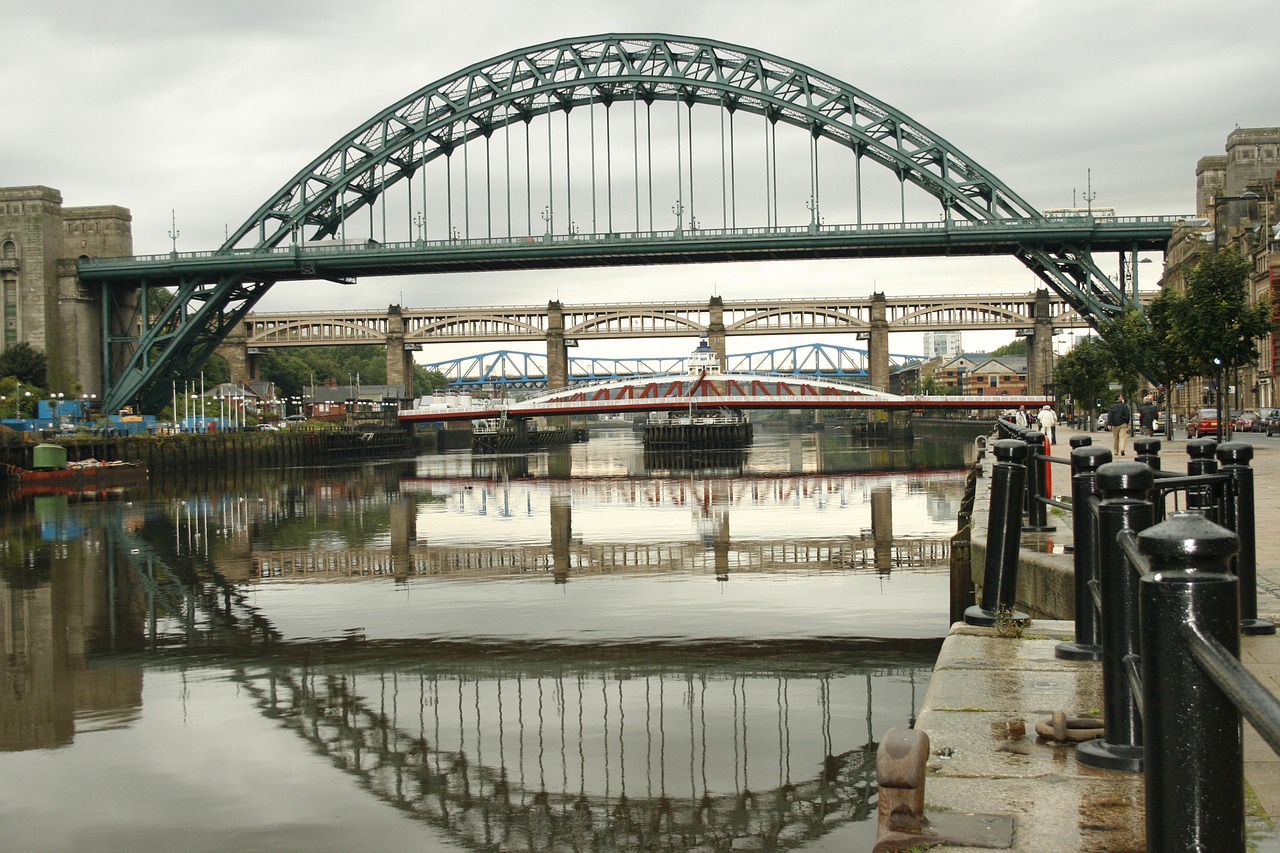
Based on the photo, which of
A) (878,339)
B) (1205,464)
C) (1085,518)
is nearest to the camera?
(1085,518)

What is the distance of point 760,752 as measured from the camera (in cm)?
1009

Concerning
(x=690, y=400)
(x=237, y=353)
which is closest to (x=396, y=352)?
(x=237, y=353)

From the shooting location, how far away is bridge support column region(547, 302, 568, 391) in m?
136

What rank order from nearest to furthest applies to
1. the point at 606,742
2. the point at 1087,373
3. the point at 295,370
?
the point at 606,742, the point at 1087,373, the point at 295,370

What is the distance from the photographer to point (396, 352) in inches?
5468

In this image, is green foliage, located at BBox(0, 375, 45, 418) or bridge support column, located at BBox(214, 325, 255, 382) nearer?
green foliage, located at BBox(0, 375, 45, 418)

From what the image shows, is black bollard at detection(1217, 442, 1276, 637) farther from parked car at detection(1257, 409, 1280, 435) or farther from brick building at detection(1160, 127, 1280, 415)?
parked car at detection(1257, 409, 1280, 435)

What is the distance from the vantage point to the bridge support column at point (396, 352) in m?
137

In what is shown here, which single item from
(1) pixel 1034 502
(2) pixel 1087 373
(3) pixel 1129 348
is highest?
(3) pixel 1129 348

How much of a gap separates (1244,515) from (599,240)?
6837cm

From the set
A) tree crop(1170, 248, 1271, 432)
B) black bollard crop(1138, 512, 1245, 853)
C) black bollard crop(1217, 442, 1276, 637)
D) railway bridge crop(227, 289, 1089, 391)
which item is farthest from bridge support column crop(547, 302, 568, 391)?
black bollard crop(1138, 512, 1245, 853)

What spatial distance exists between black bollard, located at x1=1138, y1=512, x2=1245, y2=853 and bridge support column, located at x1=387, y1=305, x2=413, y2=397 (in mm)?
136265

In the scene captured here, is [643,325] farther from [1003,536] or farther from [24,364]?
[1003,536]

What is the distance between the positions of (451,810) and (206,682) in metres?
5.57
